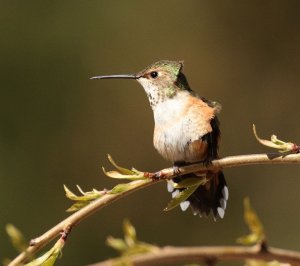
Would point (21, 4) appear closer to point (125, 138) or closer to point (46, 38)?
point (46, 38)

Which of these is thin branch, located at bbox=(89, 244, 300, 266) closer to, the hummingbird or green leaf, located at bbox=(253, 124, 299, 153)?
green leaf, located at bbox=(253, 124, 299, 153)

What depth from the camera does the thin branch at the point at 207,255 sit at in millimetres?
1107

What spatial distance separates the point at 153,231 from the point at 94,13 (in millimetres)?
2452

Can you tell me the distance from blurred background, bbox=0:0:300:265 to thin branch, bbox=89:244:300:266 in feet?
15.8

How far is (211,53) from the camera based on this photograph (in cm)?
800

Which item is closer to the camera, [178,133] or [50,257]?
[50,257]

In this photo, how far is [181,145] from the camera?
256 cm

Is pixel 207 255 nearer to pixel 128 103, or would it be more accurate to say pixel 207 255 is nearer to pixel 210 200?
pixel 210 200

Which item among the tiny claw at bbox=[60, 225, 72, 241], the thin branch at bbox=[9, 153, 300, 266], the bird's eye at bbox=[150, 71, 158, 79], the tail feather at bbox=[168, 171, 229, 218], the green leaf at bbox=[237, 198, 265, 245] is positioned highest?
the bird's eye at bbox=[150, 71, 158, 79]

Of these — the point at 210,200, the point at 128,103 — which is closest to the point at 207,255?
the point at 210,200

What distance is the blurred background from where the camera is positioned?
647cm

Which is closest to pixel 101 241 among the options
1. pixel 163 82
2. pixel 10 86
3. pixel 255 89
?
pixel 10 86

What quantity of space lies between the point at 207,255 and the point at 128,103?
6.52m

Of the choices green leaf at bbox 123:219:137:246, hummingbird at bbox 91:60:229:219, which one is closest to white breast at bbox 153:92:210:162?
hummingbird at bbox 91:60:229:219
